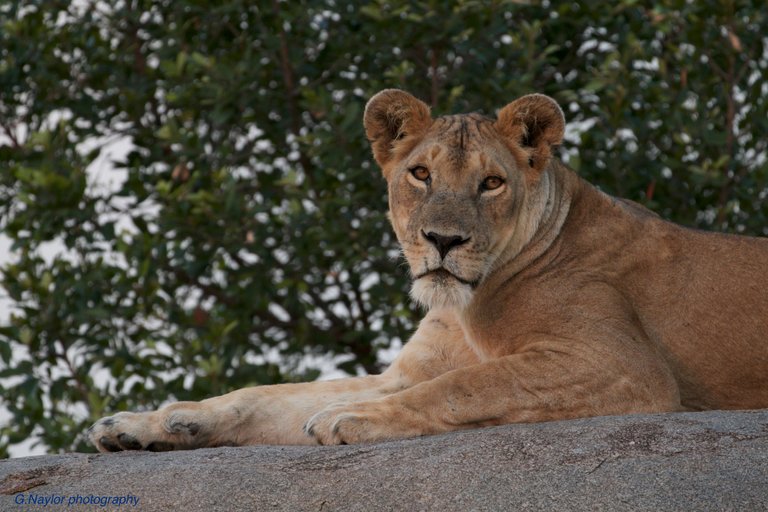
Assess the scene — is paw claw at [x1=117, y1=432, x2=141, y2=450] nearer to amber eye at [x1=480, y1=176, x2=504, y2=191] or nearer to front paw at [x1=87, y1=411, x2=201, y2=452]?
front paw at [x1=87, y1=411, x2=201, y2=452]

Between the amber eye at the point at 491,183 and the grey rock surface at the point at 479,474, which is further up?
the amber eye at the point at 491,183

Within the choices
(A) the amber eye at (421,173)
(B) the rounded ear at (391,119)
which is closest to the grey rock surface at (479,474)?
(A) the amber eye at (421,173)

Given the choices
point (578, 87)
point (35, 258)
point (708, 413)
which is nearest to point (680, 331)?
point (708, 413)

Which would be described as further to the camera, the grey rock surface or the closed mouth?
the closed mouth

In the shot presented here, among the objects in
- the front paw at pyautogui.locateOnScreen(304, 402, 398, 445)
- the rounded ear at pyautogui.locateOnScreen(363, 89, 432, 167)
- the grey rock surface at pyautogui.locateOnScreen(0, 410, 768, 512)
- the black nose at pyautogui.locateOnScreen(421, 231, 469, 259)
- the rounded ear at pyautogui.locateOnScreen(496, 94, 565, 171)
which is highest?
the rounded ear at pyautogui.locateOnScreen(363, 89, 432, 167)

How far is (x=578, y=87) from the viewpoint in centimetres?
905

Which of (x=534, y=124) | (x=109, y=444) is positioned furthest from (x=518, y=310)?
(x=109, y=444)

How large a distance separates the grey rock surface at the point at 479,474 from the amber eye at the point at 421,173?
1173 millimetres

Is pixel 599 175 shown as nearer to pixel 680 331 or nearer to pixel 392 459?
pixel 680 331

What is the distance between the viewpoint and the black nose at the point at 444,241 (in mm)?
4871

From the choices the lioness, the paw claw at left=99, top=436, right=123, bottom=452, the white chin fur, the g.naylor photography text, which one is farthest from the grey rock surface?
the white chin fur

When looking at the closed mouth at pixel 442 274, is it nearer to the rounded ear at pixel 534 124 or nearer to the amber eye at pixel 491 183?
the amber eye at pixel 491 183

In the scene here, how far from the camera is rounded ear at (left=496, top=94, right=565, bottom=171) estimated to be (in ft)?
17.6

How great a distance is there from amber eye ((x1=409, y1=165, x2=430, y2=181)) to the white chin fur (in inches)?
19.1
